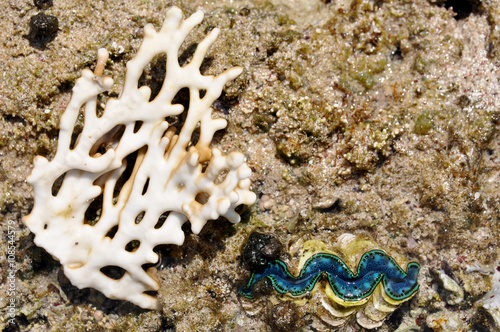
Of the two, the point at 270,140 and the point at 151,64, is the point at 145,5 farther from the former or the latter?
the point at 270,140

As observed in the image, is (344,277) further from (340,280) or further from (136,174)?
(136,174)

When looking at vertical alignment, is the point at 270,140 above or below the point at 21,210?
above

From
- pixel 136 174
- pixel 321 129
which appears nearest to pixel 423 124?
pixel 321 129

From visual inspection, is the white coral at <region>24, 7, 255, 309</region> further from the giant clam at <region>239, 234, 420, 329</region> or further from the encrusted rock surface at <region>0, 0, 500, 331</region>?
the giant clam at <region>239, 234, 420, 329</region>

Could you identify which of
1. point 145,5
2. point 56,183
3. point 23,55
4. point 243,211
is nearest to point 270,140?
point 243,211

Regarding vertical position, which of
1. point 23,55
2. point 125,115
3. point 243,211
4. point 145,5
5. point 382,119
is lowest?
point 243,211

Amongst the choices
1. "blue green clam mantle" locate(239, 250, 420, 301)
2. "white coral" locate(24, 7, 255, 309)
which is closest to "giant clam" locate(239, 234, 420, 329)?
"blue green clam mantle" locate(239, 250, 420, 301)
